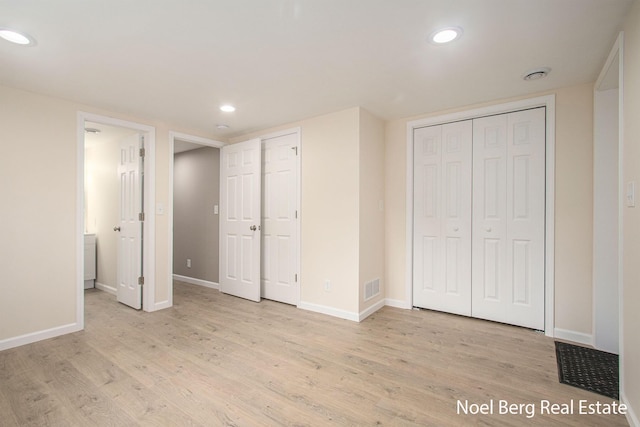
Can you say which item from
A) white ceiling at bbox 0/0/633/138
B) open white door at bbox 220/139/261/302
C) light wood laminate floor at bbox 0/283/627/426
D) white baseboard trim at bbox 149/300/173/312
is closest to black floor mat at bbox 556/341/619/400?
light wood laminate floor at bbox 0/283/627/426

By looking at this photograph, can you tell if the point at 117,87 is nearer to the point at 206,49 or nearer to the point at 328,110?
the point at 206,49

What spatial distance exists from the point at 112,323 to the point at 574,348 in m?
4.45

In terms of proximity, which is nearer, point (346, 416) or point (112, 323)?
point (346, 416)

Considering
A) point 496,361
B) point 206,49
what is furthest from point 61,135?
point 496,361

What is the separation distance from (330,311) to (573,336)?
90.7 inches

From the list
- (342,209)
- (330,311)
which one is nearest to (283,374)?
(330,311)

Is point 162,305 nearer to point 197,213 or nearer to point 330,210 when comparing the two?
point 197,213

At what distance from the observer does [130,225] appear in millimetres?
3854

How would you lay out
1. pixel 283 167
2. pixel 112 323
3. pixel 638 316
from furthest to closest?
pixel 283 167 < pixel 112 323 < pixel 638 316

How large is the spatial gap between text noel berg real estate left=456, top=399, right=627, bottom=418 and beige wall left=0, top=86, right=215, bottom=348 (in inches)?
141

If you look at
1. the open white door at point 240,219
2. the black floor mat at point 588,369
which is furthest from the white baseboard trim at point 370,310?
the black floor mat at point 588,369

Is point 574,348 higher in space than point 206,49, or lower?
lower

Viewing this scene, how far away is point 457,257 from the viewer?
3.42 m

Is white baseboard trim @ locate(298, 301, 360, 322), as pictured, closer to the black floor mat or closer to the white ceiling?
the black floor mat
